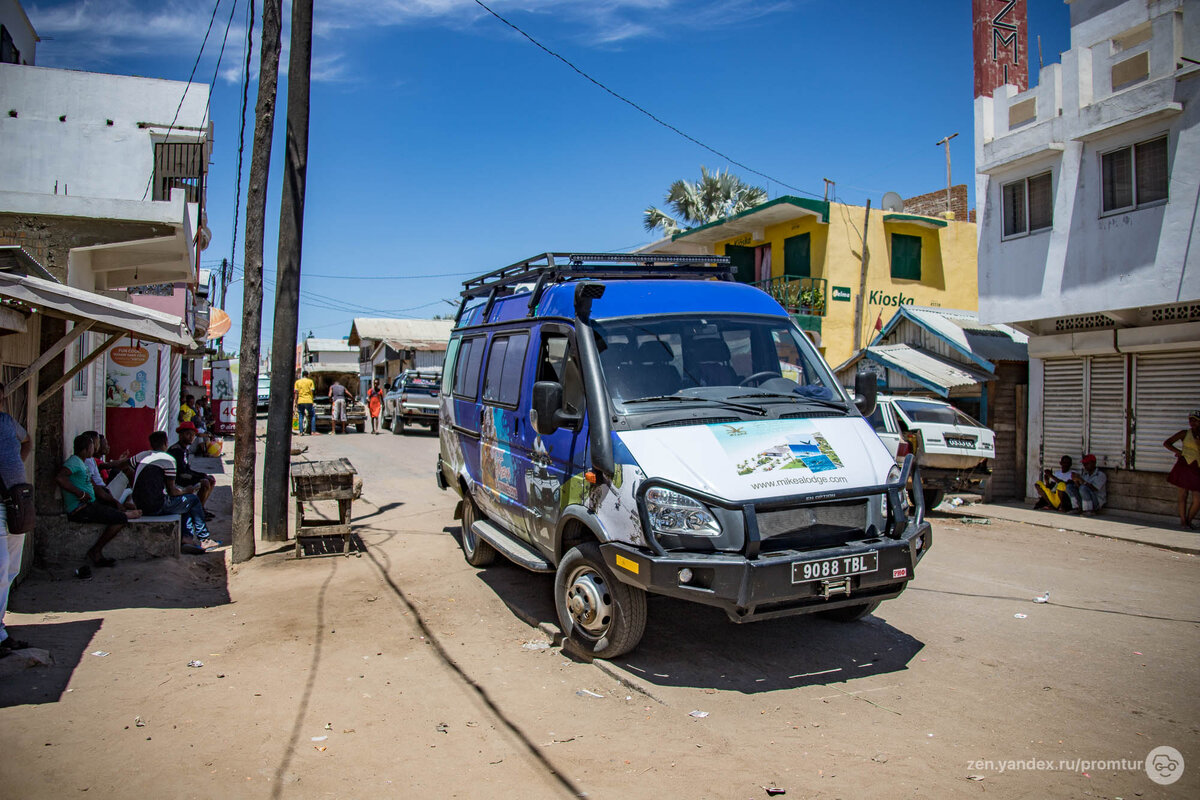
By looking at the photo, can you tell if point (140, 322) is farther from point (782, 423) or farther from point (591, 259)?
point (782, 423)

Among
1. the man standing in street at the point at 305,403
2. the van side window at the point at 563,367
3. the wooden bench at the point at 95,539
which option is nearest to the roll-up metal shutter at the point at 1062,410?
the van side window at the point at 563,367

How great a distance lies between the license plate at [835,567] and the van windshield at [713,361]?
3.73 feet

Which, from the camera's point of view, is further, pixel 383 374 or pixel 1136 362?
pixel 383 374

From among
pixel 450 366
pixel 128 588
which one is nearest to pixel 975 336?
pixel 450 366

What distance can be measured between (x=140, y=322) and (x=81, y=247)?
405 cm

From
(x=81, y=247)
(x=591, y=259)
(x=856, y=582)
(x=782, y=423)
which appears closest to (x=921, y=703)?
(x=856, y=582)

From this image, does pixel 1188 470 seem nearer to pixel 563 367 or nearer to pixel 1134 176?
pixel 1134 176

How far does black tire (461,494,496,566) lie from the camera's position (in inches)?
309

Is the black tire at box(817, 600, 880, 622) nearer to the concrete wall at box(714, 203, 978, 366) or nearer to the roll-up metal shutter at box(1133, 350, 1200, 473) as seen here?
the roll-up metal shutter at box(1133, 350, 1200, 473)

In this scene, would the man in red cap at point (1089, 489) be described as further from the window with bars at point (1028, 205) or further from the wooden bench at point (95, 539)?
the wooden bench at point (95, 539)

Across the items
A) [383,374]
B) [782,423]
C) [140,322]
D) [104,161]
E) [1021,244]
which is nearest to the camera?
[782,423]

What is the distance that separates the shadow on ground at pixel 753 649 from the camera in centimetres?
484

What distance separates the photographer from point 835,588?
14.4ft

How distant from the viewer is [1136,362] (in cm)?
1273
